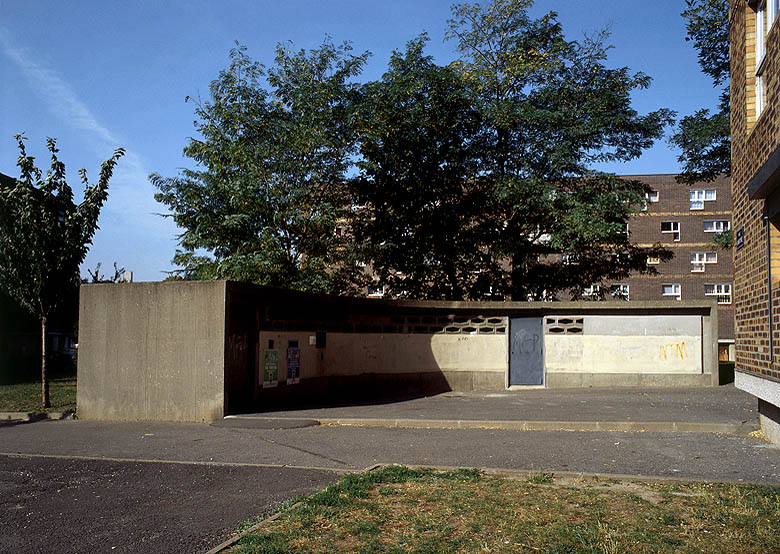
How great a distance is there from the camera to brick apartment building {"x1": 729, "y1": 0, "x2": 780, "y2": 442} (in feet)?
27.5

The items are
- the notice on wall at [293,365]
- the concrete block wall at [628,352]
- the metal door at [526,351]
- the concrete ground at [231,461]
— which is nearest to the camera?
the concrete ground at [231,461]

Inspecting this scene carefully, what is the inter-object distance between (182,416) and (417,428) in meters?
4.72

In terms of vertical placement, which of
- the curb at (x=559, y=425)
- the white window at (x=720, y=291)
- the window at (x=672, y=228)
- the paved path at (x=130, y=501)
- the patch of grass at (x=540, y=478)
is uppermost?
the window at (x=672, y=228)

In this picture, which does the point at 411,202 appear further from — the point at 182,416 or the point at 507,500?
the point at 507,500

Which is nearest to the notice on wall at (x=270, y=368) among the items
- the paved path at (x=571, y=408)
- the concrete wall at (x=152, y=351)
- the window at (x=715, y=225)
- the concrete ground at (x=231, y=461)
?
the paved path at (x=571, y=408)

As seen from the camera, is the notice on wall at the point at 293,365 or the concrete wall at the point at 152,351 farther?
the notice on wall at the point at 293,365

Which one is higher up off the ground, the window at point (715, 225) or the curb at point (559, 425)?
the window at point (715, 225)

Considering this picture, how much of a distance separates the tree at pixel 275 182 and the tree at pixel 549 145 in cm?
534

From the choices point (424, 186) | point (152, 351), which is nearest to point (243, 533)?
point (152, 351)

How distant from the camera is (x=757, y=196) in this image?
867 cm

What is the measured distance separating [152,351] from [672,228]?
157ft

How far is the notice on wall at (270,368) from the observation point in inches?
615

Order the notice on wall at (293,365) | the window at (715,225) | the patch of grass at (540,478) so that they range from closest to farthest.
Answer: the patch of grass at (540,478)
the notice on wall at (293,365)
the window at (715,225)

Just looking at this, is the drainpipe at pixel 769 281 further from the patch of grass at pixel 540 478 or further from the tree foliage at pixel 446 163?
the tree foliage at pixel 446 163
